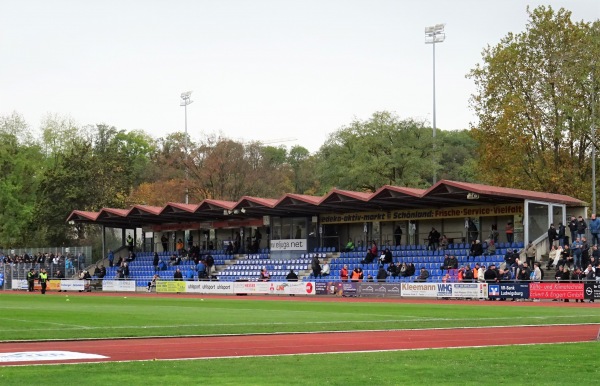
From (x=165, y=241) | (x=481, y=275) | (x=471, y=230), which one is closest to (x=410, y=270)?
(x=471, y=230)

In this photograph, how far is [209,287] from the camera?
57125mm

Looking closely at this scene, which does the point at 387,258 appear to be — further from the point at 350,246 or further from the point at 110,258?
the point at 110,258

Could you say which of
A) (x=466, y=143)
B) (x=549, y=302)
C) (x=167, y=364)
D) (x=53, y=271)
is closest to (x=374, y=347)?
(x=167, y=364)

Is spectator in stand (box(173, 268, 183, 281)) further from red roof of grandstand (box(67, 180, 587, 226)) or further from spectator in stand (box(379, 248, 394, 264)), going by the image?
spectator in stand (box(379, 248, 394, 264))

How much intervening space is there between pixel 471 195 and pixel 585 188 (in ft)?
45.6

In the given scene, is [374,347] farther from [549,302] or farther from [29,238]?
[29,238]

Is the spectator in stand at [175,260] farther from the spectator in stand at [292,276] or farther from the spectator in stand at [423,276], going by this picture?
the spectator in stand at [423,276]

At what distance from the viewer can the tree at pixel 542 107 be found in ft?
195

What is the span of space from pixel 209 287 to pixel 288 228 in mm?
11309

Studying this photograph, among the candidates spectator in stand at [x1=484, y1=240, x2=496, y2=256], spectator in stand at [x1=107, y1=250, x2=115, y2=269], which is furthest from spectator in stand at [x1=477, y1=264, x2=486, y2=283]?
spectator in stand at [x1=107, y1=250, x2=115, y2=269]

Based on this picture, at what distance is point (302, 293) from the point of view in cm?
5175

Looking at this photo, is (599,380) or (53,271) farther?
(53,271)

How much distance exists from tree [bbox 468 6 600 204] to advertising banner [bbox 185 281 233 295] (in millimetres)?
19912

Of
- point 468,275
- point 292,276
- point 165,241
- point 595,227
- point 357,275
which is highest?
point 595,227
